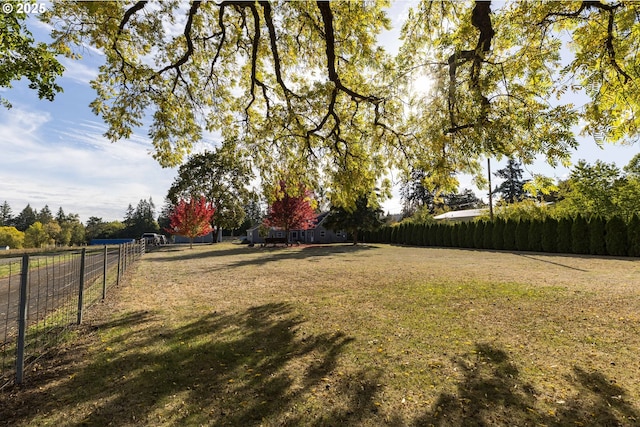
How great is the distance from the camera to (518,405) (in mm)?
2926

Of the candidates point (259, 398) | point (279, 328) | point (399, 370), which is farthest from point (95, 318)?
point (399, 370)

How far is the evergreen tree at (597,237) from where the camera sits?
60.4 ft

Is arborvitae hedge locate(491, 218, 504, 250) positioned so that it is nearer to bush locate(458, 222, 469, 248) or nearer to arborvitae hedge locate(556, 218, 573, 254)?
bush locate(458, 222, 469, 248)

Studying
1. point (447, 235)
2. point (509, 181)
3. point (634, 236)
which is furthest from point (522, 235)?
point (509, 181)

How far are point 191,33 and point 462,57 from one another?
684 centimetres

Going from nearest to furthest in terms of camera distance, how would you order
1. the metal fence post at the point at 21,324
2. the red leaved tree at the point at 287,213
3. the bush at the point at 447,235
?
the metal fence post at the point at 21,324 < the red leaved tree at the point at 287,213 < the bush at the point at 447,235

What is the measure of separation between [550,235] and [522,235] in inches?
86.3

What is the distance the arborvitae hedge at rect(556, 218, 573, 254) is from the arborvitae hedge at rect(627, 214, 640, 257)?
3159 mm

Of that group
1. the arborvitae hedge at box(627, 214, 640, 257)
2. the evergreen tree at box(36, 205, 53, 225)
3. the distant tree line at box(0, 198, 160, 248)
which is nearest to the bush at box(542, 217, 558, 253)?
the arborvitae hedge at box(627, 214, 640, 257)

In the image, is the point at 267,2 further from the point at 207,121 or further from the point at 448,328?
the point at 448,328

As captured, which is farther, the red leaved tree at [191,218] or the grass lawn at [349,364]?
the red leaved tree at [191,218]

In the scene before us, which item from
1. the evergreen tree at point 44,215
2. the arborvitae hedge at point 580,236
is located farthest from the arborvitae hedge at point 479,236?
the evergreen tree at point 44,215

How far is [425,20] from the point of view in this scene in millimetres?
6312

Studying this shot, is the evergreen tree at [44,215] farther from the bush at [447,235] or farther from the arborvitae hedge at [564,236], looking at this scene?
the arborvitae hedge at [564,236]
